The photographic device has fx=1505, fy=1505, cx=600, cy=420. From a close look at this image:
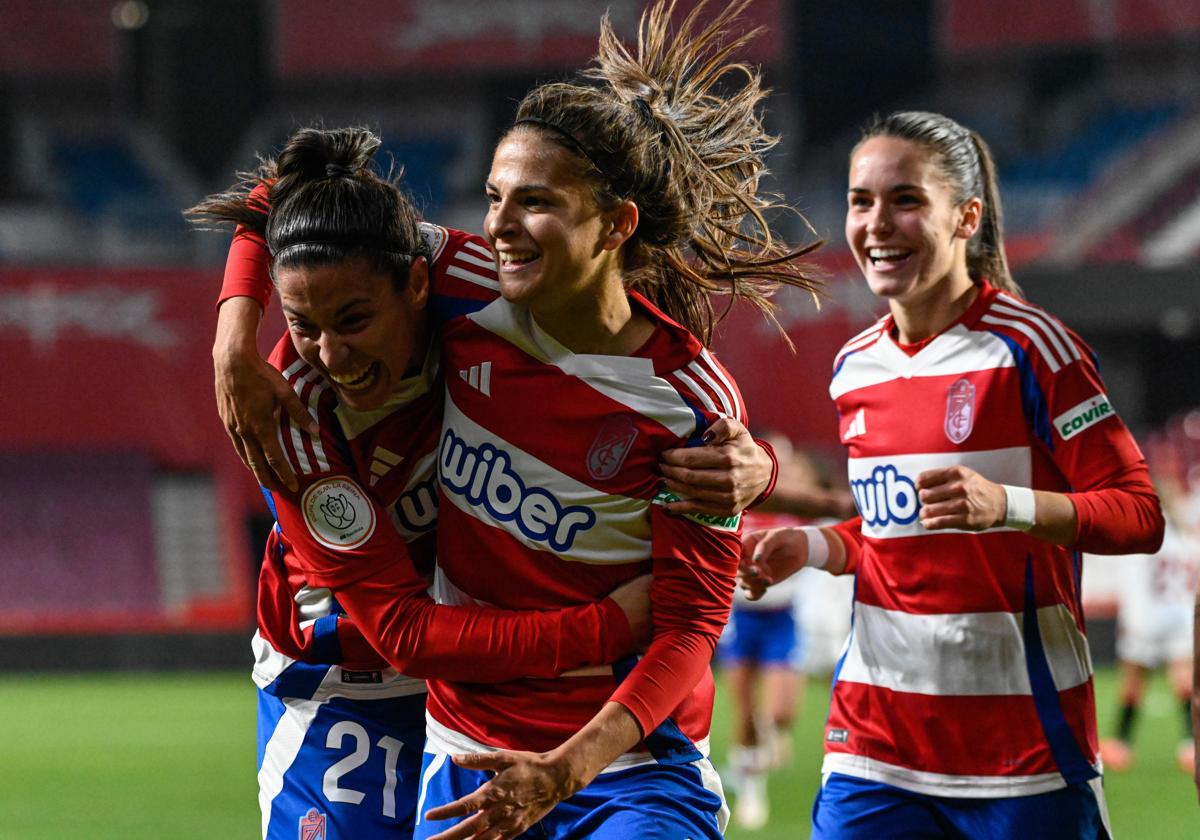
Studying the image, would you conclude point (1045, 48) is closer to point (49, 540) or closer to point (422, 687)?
point (49, 540)

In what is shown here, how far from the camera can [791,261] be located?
2996mm

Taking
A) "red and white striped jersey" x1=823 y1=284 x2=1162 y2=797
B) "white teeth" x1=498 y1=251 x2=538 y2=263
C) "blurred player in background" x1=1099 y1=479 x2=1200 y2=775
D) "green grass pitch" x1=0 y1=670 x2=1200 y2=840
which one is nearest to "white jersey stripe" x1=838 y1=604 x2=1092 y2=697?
"red and white striped jersey" x1=823 y1=284 x2=1162 y2=797

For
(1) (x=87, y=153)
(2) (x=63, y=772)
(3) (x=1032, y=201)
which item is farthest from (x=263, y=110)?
(2) (x=63, y=772)

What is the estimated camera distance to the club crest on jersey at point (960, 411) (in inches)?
122

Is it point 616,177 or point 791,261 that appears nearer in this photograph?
point 616,177

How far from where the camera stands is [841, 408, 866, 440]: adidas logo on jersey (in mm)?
3342

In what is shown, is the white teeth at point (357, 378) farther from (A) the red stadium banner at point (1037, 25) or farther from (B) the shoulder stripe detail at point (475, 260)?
(A) the red stadium banner at point (1037, 25)

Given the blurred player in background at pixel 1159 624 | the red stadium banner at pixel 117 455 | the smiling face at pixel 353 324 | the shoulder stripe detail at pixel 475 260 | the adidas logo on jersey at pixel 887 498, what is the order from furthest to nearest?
1. the red stadium banner at pixel 117 455
2. the blurred player in background at pixel 1159 624
3. the adidas logo on jersey at pixel 887 498
4. the shoulder stripe detail at pixel 475 260
5. the smiling face at pixel 353 324

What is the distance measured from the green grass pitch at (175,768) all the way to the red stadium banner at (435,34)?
10128 millimetres

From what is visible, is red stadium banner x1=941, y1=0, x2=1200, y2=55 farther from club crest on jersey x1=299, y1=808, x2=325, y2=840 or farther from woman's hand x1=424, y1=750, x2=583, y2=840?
woman's hand x1=424, y1=750, x2=583, y2=840

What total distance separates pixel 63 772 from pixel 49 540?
995cm

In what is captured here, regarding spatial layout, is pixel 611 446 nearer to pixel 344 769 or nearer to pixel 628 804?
pixel 628 804

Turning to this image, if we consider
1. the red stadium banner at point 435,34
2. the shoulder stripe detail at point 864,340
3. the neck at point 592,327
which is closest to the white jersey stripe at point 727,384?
the neck at point 592,327

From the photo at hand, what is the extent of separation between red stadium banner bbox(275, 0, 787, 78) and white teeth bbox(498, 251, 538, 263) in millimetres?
18587
